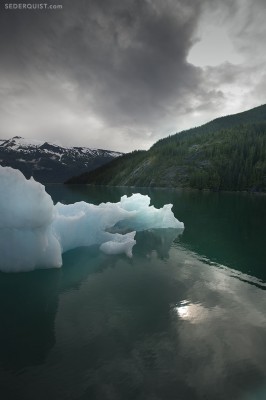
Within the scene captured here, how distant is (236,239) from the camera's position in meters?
29.0

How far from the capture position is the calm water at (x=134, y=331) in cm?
791

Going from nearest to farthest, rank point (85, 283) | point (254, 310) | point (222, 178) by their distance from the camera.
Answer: point (254, 310) → point (85, 283) → point (222, 178)

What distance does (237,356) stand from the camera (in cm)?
923

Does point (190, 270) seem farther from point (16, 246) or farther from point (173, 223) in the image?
point (173, 223)

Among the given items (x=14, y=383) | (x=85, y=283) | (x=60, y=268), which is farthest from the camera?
(x=60, y=268)

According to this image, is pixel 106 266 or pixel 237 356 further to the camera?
pixel 106 266

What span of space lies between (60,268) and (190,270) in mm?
8512

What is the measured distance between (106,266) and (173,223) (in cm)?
1701

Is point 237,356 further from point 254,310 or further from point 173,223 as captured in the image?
point 173,223

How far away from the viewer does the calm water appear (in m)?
7.91

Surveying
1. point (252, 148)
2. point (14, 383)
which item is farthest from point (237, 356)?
point (252, 148)

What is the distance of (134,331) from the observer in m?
10.7

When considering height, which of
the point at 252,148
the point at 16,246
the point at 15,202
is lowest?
the point at 16,246

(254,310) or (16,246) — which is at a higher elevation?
(16,246)
